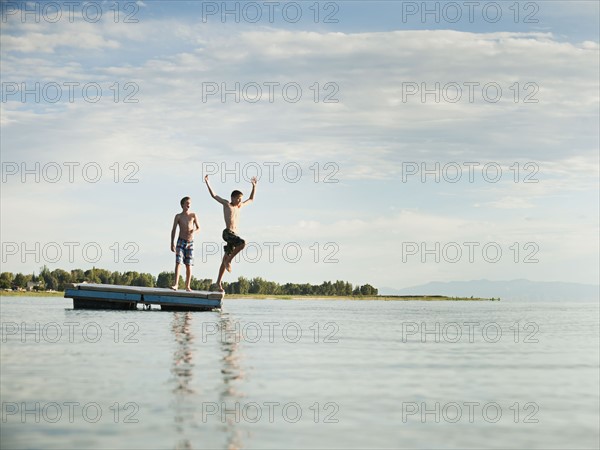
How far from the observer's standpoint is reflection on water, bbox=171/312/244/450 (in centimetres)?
622

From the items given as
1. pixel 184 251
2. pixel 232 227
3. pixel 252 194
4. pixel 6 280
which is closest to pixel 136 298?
pixel 184 251

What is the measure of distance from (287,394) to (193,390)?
96cm

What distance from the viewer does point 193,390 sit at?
8.09 meters

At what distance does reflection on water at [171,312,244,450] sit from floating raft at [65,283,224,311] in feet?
35.9

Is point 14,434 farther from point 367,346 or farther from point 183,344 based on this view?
point 367,346

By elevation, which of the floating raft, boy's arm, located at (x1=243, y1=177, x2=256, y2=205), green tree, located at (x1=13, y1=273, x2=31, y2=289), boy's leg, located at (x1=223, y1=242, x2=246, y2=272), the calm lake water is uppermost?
boy's arm, located at (x1=243, y1=177, x2=256, y2=205)

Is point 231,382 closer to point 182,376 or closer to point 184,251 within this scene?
point 182,376

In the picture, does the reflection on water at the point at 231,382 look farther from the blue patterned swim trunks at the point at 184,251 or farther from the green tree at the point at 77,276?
the green tree at the point at 77,276

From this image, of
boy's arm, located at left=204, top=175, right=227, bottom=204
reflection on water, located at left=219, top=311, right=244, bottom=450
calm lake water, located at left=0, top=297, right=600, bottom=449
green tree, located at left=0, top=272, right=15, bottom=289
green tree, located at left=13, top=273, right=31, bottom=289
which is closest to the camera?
reflection on water, located at left=219, top=311, right=244, bottom=450

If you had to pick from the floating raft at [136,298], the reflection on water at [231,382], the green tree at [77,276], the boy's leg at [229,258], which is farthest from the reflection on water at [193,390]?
the green tree at [77,276]

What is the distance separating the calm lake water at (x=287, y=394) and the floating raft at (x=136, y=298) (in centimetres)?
1056

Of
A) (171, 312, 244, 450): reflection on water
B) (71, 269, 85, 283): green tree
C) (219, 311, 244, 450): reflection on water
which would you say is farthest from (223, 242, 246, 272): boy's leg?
(71, 269, 85, 283): green tree

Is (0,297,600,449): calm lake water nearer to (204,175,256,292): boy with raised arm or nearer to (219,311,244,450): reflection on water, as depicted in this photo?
(219,311,244,450): reflection on water

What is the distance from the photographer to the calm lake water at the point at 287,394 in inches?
247
